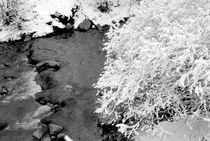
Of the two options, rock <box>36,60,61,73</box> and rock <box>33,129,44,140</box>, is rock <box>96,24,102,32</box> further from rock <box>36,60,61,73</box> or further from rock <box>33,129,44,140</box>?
rock <box>33,129,44,140</box>

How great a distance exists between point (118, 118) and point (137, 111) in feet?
3.37

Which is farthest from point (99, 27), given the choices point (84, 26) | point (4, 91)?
point (4, 91)

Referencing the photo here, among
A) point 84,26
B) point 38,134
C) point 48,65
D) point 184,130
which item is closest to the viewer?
point 184,130

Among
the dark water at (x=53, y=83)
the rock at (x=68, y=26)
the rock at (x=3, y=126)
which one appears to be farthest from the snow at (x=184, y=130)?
the rock at (x=68, y=26)

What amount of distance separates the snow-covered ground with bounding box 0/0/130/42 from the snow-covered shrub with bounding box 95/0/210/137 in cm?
782

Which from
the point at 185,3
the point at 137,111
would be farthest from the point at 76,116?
the point at 185,3

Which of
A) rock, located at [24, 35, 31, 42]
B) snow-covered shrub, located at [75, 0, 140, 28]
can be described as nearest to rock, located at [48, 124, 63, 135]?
rock, located at [24, 35, 31, 42]

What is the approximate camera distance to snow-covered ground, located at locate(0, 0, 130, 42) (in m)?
15.2

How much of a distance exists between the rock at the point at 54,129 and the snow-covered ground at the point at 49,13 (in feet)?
23.7

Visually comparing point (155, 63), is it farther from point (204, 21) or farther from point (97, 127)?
point (97, 127)

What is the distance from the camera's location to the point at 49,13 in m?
16.2

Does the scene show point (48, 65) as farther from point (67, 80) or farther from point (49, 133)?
point (49, 133)

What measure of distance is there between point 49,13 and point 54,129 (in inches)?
349

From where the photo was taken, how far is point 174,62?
6723 mm
